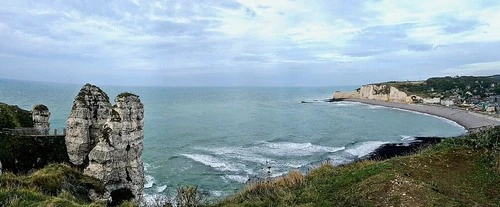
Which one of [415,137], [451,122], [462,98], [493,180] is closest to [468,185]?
[493,180]

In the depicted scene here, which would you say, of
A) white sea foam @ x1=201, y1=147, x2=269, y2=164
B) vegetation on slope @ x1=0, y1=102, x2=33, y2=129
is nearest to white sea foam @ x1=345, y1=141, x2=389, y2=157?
white sea foam @ x1=201, y1=147, x2=269, y2=164

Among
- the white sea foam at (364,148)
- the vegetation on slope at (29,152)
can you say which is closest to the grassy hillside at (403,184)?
the vegetation on slope at (29,152)

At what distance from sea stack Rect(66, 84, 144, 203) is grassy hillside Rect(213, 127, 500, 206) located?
8053mm

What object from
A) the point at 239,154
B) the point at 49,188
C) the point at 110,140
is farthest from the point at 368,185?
the point at 239,154

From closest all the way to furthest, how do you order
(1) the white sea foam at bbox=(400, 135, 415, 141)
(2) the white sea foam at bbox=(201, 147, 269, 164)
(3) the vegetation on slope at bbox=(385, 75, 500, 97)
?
1. (2) the white sea foam at bbox=(201, 147, 269, 164)
2. (1) the white sea foam at bbox=(400, 135, 415, 141)
3. (3) the vegetation on slope at bbox=(385, 75, 500, 97)

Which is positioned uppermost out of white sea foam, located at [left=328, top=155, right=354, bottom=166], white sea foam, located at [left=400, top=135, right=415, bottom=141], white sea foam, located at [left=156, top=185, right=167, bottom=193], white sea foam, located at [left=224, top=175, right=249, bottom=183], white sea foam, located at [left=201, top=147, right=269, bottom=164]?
white sea foam, located at [left=201, top=147, right=269, bottom=164]

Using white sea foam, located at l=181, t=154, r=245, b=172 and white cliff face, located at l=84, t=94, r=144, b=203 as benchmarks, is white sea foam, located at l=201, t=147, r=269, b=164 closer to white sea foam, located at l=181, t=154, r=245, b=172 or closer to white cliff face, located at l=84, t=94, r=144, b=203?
white sea foam, located at l=181, t=154, r=245, b=172

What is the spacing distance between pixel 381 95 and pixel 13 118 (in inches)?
5415

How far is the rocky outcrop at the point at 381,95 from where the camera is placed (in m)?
131

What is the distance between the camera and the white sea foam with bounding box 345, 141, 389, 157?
4847 centimetres

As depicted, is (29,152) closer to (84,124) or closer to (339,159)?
(84,124)

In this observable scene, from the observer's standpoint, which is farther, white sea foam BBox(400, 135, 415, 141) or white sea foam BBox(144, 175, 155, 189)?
white sea foam BBox(400, 135, 415, 141)

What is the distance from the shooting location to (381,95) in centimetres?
14625

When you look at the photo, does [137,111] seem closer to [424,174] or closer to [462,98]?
[424,174]
